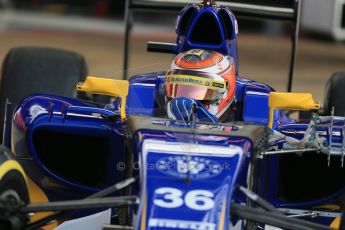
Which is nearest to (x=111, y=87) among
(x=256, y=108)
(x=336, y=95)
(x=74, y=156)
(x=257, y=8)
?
(x=74, y=156)

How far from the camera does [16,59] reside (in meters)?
6.04

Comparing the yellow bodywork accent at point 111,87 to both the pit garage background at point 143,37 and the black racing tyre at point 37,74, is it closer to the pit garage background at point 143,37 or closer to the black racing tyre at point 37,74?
the black racing tyre at point 37,74

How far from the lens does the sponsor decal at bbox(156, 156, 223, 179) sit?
12.6 feet

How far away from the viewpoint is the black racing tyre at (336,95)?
589 cm

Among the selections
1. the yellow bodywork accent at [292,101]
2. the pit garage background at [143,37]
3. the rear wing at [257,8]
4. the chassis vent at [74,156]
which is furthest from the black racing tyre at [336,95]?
the pit garage background at [143,37]

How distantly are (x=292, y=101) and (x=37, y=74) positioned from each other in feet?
6.78

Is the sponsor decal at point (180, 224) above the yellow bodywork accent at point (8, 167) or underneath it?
underneath

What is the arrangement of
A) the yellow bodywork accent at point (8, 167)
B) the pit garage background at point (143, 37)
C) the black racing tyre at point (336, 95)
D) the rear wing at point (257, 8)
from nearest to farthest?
the yellow bodywork accent at point (8, 167)
the black racing tyre at point (336, 95)
the rear wing at point (257, 8)
the pit garage background at point (143, 37)

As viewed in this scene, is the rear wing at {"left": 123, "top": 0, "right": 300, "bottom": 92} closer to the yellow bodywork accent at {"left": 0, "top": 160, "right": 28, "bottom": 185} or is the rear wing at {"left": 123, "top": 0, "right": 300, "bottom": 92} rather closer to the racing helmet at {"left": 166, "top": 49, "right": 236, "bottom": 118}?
the racing helmet at {"left": 166, "top": 49, "right": 236, "bottom": 118}

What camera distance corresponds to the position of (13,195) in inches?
159

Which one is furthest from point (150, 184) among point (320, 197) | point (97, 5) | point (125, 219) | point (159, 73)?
point (97, 5)

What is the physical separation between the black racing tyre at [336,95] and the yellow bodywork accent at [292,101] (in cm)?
123

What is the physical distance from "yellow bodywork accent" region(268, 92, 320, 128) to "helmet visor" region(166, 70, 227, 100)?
0.91 ft

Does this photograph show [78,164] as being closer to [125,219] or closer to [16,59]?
[125,219]
